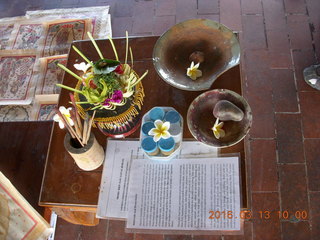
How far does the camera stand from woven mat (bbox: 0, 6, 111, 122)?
5.72ft

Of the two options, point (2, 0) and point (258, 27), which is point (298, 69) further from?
point (2, 0)

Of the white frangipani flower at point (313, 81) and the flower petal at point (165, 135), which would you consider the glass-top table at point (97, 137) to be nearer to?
the flower petal at point (165, 135)

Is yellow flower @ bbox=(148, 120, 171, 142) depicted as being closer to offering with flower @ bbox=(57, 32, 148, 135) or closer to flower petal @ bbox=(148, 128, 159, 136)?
flower petal @ bbox=(148, 128, 159, 136)

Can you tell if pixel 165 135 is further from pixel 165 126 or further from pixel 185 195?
pixel 185 195

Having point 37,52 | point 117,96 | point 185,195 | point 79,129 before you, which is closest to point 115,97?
point 117,96

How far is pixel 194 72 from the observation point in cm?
101

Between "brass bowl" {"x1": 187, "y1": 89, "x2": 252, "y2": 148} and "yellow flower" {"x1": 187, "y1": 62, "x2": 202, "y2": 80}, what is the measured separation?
8 cm

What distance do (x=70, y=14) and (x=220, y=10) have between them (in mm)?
1087

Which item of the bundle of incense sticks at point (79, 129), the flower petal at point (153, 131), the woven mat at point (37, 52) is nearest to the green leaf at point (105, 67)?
the bundle of incense sticks at point (79, 129)

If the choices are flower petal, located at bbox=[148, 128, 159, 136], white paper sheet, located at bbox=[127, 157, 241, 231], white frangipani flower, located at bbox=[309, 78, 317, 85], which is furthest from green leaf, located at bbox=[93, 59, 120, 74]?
white frangipani flower, located at bbox=[309, 78, 317, 85]

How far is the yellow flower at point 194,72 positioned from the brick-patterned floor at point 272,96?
0.73 meters

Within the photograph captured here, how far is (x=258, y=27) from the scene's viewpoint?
1.92 metres

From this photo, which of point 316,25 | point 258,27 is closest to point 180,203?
point 258,27

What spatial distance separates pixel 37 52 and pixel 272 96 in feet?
5.04
